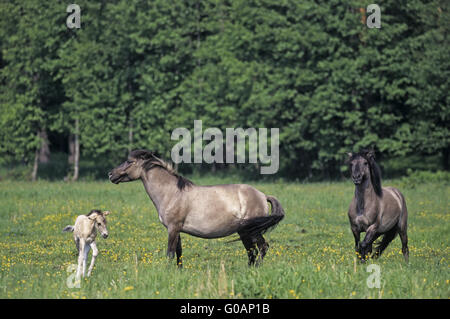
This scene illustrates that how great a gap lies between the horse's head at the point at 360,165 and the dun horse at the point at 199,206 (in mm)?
1633

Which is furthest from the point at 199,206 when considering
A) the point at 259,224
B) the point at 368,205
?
the point at 368,205

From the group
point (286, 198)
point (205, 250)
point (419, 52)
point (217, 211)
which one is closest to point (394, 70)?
point (419, 52)

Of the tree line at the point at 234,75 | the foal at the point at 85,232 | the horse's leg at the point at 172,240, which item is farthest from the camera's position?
the tree line at the point at 234,75

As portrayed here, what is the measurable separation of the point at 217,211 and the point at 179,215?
2.36ft

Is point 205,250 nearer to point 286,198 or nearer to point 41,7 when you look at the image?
point 286,198

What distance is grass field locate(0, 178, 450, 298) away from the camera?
9.61 metres

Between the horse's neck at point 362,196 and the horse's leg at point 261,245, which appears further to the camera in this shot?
the horse's neck at point 362,196

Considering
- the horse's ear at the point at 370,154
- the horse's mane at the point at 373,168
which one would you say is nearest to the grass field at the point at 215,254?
the horse's mane at the point at 373,168

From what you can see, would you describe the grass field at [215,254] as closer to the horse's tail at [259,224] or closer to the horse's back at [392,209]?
the horse's tail at [259,224]

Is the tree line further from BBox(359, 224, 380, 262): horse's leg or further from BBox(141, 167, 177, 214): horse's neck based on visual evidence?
BBox(141, 167, 177, 214): horse's neck

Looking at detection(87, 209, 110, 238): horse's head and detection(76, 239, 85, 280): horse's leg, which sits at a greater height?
detection(87, 209, 110, 238): horse's head

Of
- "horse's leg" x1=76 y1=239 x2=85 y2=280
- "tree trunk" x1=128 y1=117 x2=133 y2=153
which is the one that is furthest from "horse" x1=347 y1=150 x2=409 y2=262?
"tree trunk" x1=128 y1=117 x2=133 y2=153

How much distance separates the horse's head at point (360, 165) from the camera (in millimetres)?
12750

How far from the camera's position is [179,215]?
1231 centimetres
